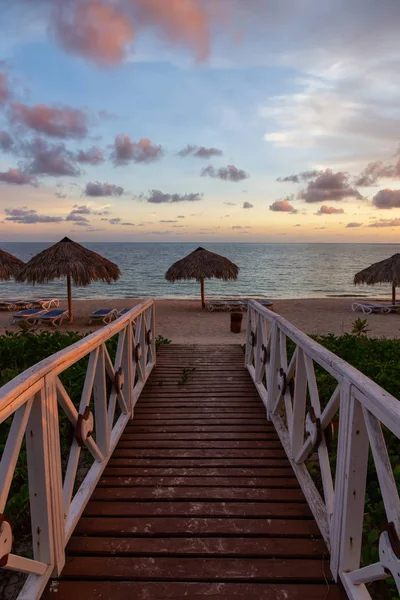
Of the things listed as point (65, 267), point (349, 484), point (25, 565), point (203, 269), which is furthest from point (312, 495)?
point (203, 269)

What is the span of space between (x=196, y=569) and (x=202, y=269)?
15.6 metres

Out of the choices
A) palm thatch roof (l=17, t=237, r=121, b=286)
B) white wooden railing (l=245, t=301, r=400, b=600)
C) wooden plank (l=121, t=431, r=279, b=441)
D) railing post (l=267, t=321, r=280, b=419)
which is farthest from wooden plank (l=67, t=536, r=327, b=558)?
palm thatch roof (l=17, t=237, r=121, b=286)

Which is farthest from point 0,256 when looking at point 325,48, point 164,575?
point 164,575

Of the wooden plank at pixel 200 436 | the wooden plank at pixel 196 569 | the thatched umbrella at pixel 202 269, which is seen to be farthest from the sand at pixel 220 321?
the wooden plank at pixel 196 569

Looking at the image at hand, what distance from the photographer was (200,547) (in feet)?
6.51

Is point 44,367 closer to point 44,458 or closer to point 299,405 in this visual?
point 44,458

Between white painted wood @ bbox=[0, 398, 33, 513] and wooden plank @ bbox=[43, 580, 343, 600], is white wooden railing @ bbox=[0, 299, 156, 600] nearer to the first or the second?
white painted wood @ bbox=[0, 398, 33, 513]

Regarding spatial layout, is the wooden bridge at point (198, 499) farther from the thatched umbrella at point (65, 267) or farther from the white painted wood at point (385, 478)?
the thatched umbrella at point (65, 267)

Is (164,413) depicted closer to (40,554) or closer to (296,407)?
(296,407)

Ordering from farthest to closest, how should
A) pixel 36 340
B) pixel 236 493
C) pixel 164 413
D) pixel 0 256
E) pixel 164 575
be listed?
pixel 0 256
pixel 36 340
pixel 164 413
pixel 236 493
pixel 164 575

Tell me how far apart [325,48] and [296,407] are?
8402 millimetres

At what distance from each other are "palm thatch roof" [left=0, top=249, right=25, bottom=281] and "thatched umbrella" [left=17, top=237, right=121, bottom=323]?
1.00 m

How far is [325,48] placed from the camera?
311 inches

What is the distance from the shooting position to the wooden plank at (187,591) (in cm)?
169
